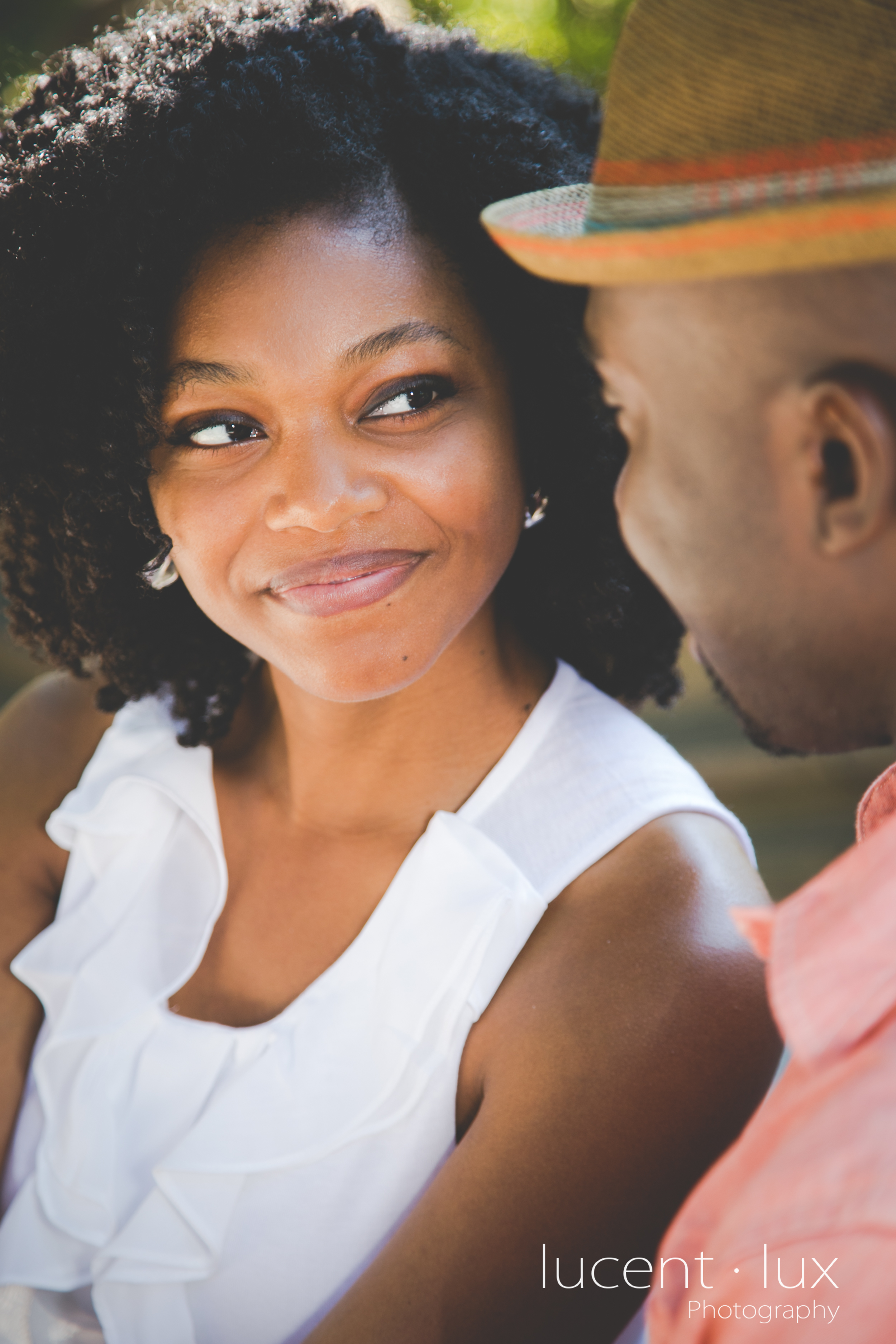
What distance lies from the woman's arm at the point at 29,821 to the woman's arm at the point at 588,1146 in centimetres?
81

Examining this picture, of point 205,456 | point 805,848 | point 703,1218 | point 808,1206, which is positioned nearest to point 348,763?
point 205,456

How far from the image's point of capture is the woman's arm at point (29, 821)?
1.98 meters

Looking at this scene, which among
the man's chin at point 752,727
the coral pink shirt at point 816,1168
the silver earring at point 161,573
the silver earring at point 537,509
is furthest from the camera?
the silver earring at point 161,573

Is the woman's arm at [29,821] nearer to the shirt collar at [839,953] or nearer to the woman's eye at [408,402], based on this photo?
A: the woman's eye at [408,402]

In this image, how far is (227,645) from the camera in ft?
7.27

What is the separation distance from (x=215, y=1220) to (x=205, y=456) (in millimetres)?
1089

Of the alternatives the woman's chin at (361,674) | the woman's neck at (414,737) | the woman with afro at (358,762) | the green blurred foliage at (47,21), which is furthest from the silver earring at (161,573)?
the green blurred foliage at (47,21)

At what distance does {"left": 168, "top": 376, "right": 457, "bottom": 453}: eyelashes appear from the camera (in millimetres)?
1524

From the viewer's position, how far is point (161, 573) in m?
1.98

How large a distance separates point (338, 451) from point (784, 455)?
69cm

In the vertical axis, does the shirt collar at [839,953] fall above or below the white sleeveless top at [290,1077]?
above

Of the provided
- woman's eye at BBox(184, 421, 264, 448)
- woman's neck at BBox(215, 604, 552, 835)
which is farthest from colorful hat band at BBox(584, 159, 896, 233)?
woman's neck at BBox(215, 604, 552, 835)

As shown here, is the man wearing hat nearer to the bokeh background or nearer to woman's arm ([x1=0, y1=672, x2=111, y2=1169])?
woman's arm ([x1=0, y1=672, x2=111, y2=1169])

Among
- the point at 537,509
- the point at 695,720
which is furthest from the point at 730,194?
the point at 695,720
